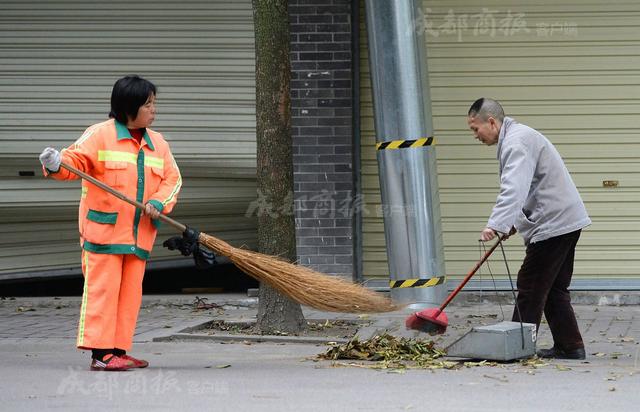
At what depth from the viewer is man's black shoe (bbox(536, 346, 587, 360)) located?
309 inches

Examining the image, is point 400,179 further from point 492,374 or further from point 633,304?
point 492,374

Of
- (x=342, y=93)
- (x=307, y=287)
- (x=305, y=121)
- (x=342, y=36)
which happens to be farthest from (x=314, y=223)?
(x=307, y=287)

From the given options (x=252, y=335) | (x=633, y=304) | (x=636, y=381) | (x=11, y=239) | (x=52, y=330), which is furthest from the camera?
(x=11, y=239)

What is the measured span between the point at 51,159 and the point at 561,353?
3.42 meters

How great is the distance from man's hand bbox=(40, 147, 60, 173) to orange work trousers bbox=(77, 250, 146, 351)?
1.97 ft

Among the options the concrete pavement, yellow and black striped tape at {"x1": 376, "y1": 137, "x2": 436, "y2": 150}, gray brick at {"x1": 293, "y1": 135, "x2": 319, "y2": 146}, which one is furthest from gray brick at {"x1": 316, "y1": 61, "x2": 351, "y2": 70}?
the concrete pavement

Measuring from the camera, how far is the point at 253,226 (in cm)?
1199

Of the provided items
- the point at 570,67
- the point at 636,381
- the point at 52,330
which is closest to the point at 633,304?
the point at 570,67

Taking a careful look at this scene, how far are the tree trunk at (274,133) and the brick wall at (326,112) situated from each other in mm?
2206

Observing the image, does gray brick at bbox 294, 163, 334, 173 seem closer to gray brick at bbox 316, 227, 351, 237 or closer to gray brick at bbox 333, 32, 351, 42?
gray brick at bbox 316, 227, 351, 237

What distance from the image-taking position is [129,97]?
7301 millimetres

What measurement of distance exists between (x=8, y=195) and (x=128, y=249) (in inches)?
188

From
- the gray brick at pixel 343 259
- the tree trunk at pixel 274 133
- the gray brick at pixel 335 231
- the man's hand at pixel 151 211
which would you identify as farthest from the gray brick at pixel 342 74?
the man's hand at pixel 151 211

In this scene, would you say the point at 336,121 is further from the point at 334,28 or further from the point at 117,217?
the point at 117,217
